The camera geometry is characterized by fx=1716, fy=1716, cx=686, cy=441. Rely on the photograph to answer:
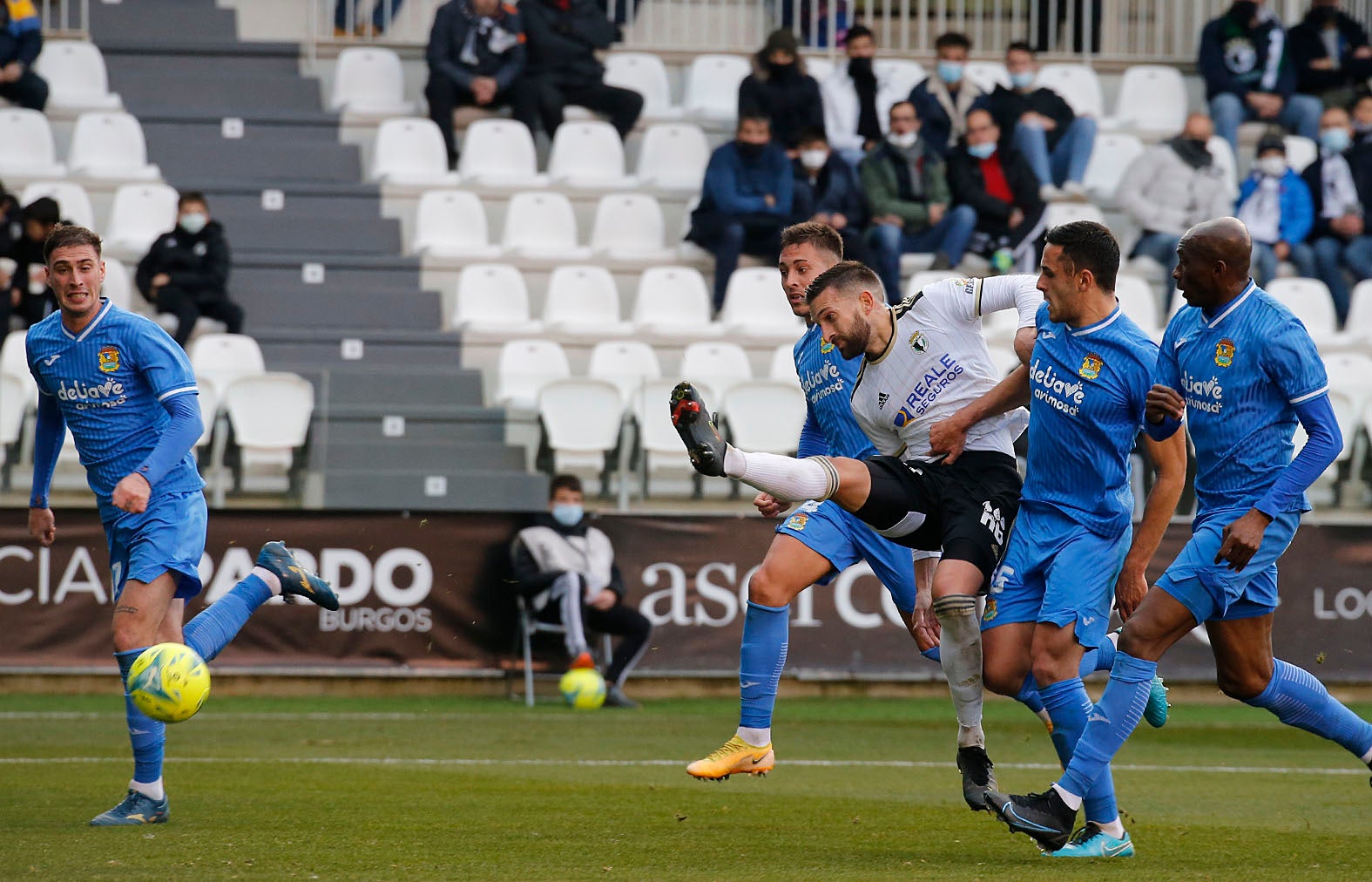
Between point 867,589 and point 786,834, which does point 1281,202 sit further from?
point 786,834

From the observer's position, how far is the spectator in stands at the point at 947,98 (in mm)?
17219

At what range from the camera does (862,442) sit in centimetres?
757

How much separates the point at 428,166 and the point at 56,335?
34.2 ft

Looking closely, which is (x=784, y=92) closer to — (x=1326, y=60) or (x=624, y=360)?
(x=624, y=360)

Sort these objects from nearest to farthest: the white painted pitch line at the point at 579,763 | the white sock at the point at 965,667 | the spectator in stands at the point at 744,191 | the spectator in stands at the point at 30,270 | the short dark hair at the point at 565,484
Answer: the white sock at the point at 965,667
the white painted pitch line at the point at 579,763
the short dark hair at the point at 565,484
the spectator in stands at the point at 30,270
the spectator in stands at the point at 744,191

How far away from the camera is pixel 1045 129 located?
58.3ft

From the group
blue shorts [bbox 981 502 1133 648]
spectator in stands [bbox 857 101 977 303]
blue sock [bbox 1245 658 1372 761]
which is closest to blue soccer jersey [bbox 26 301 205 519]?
blue shorts [bbox 981 502 1133 648]

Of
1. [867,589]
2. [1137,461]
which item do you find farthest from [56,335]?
[1137,461]

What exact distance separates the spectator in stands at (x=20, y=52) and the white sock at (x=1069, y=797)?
14140 mm

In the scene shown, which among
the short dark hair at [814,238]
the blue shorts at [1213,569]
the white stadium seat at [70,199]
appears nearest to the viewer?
the blue shorts at [1213,569]

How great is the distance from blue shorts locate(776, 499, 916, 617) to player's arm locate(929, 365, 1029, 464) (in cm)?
55

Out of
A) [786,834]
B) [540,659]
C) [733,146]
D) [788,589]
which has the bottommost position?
[540,659]

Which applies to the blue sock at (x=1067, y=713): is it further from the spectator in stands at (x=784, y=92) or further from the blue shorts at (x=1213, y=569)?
the spectator in stands at (x=784, y=92)

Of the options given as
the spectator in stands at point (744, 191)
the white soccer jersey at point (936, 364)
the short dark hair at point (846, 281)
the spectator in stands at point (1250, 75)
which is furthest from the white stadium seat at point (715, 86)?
the short dark hair at point (846, 281)
